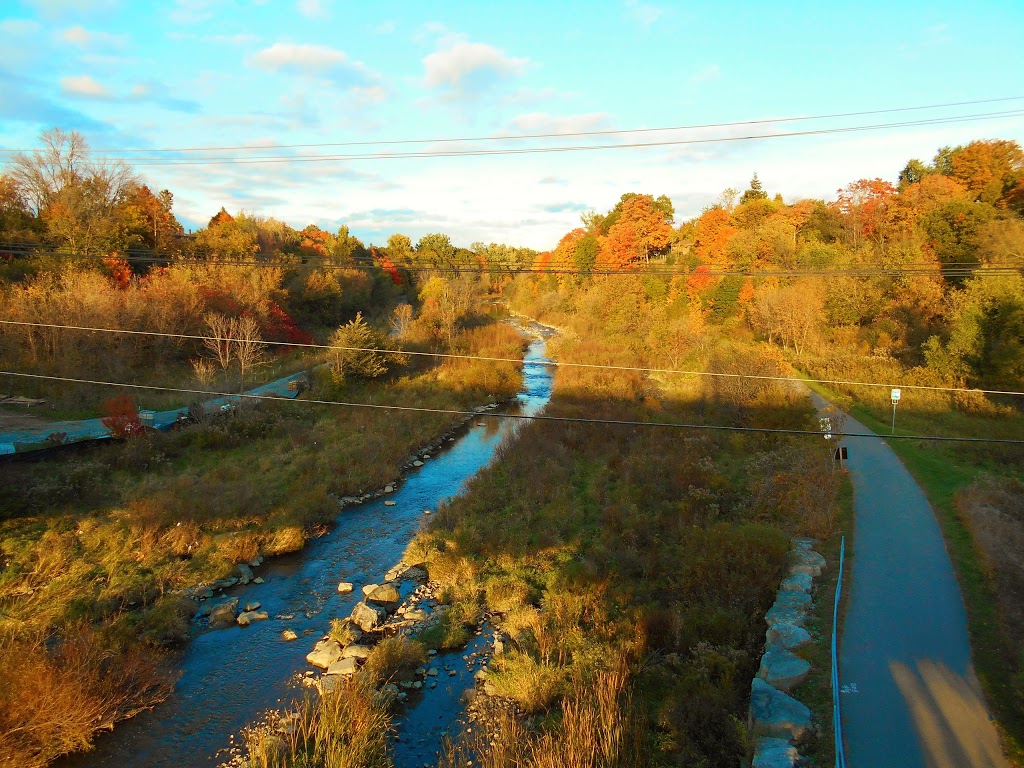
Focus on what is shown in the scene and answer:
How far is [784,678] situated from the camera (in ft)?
26.4

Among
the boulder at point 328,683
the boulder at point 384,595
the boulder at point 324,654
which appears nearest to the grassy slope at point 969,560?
the boulder at point 328,683

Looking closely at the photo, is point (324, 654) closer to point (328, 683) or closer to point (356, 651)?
point (356, 651)

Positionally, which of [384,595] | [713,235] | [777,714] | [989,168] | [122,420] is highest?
[989,168]

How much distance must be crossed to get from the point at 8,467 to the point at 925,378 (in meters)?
32.5

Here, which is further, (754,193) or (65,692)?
(754,193)

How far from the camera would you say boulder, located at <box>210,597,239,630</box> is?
12344 mm

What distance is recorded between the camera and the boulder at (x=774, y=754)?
646cm

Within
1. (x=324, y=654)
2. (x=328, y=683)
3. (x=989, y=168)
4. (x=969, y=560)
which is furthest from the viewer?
(x=989, y=168)

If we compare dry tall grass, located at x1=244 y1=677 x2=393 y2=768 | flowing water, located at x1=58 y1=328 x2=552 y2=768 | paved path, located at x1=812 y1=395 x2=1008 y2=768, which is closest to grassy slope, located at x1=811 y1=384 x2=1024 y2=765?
paved path, located at x1=812 y1=395 x2=1008 y2=768

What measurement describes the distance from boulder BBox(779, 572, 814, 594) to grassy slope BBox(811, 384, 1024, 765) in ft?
7.60

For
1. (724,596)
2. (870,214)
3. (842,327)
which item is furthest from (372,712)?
(870,214)

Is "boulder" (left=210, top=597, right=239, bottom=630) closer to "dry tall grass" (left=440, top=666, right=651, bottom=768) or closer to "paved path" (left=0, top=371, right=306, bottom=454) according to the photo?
"dry tall grass" (left=440, top=666, right=651, bottom=768)

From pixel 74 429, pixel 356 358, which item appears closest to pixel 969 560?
pixel 356 358

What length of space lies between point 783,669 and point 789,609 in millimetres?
1866
